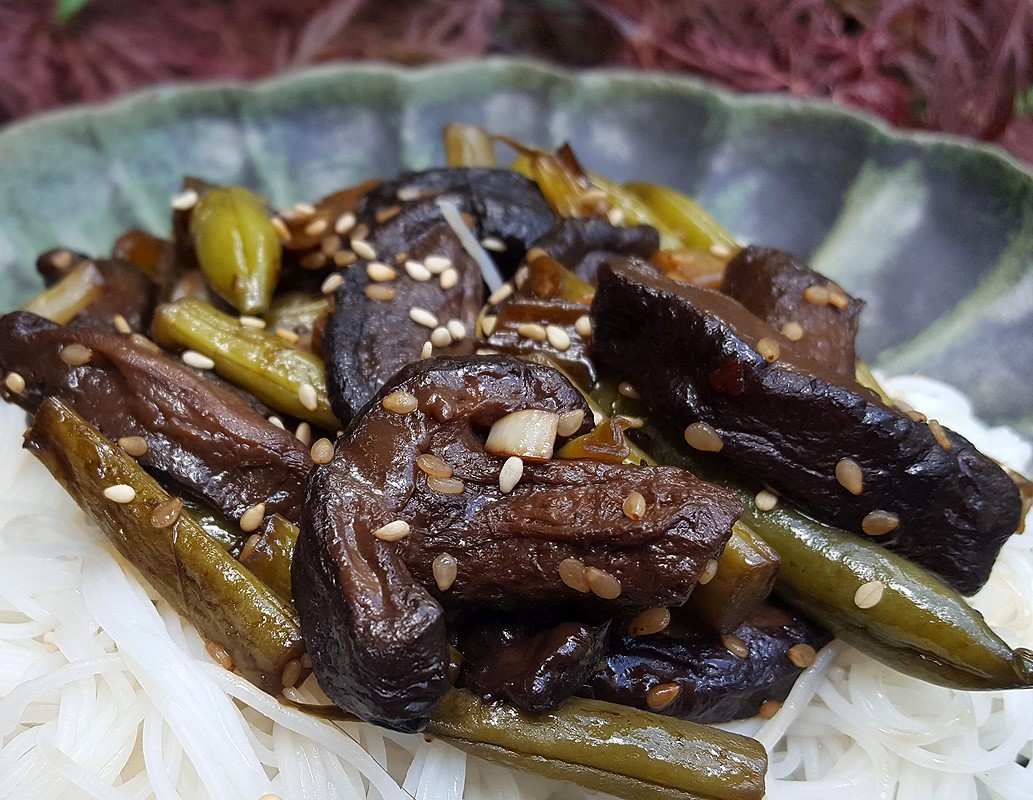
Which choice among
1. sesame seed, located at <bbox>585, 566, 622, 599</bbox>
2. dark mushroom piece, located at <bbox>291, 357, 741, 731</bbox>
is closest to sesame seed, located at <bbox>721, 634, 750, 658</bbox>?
dark mushroom piece, located at <bbox>291, 357, 741, 731</bbox>

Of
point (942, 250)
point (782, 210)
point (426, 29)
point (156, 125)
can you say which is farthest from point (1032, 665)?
point (426, 29)

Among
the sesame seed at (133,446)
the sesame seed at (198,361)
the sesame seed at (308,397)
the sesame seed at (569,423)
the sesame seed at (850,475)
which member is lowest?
the sesame seed at (133,446)

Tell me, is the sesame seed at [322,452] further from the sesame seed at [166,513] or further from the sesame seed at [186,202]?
the sesame seed at [186,202]

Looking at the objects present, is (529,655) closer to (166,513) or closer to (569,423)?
(569,423)

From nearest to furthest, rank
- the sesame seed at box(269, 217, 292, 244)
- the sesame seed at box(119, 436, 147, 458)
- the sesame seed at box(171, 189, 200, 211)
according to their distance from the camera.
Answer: the sesame seed at box(119, 436, 147, 458)
the sesame seed at box(269, 217, 292, 244)
the sesame seed at box(171, 189, 200, 211)

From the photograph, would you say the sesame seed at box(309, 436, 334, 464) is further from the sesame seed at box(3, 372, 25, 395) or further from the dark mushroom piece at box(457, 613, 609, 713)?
the sesame seed at box(3, 372, 25, 395)

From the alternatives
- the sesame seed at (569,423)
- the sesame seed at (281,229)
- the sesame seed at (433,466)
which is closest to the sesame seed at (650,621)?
the sesame seed at (569,423)
